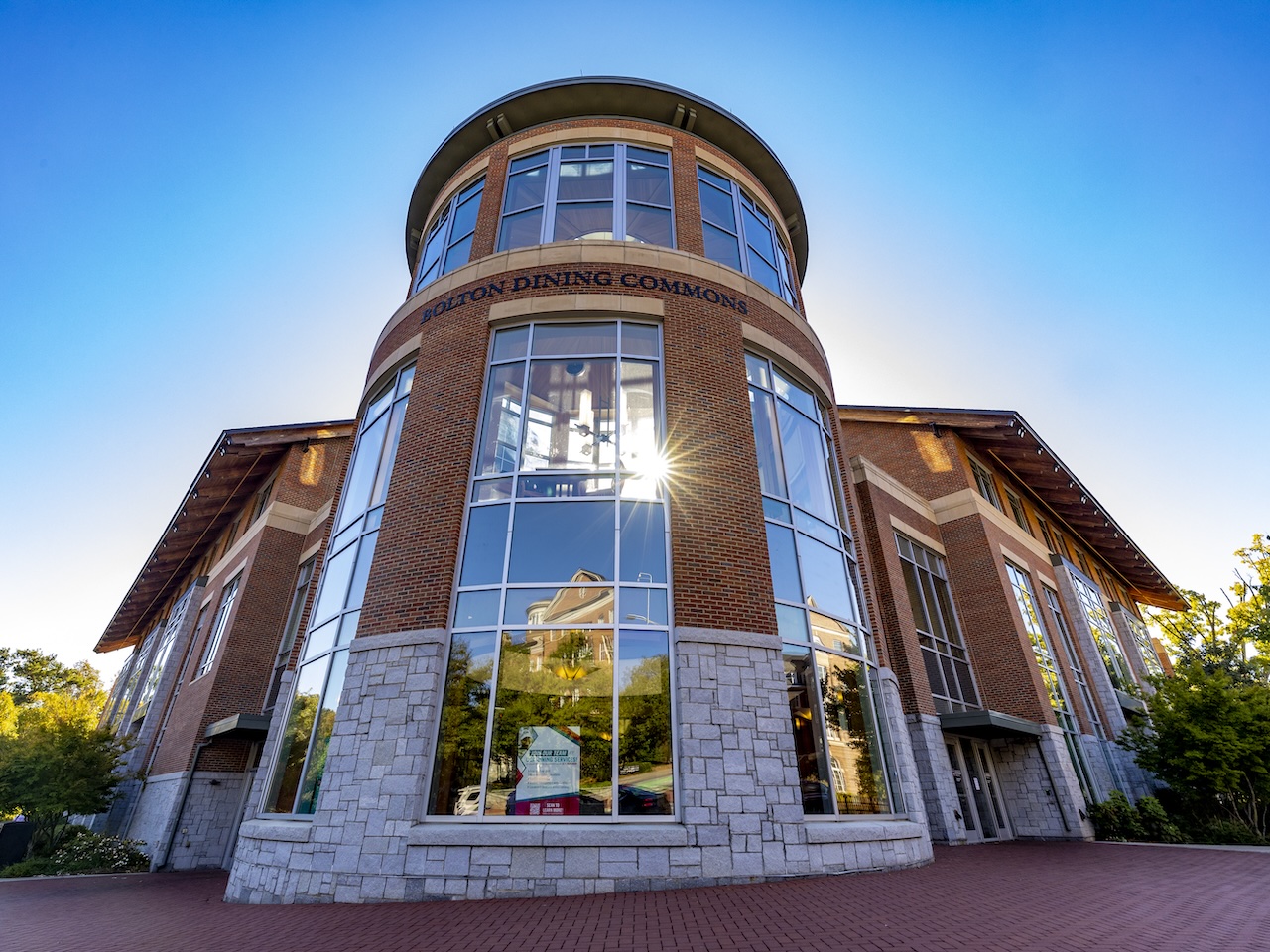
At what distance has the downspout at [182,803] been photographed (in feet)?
48.1

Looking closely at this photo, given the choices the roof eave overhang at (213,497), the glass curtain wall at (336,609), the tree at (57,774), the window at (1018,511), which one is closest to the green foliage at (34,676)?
the roof eave overhang at (213,497)

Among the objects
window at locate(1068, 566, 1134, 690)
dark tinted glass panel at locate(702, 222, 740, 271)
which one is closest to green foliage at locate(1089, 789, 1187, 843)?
window at locate(1068, 566, 1134, 690)

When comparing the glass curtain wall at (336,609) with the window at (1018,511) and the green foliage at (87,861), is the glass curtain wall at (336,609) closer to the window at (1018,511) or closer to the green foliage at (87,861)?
the green foliage at (87,861)

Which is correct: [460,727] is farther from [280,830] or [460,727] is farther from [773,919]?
[773,919]

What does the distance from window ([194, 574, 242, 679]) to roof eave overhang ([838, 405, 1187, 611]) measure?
19.7m

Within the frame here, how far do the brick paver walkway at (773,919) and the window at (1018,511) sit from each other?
1555cm

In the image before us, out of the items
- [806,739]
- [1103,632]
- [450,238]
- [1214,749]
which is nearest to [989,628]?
[1214,749]

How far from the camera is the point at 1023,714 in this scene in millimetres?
16812

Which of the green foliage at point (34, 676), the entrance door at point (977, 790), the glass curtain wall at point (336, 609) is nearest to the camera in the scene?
the glass curtain wall at point (336, 609)

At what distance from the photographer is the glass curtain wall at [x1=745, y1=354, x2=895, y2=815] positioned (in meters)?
9.41

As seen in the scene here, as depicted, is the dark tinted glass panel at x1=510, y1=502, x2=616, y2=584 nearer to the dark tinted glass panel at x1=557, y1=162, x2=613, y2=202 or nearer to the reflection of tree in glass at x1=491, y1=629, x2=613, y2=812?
the reflection of tree in glass at x1=491, y1=629, x2=613, y2=812

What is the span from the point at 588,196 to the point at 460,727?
10664 millimetres

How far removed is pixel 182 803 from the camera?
1511cm

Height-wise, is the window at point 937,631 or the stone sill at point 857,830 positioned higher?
the window at point 937,631
